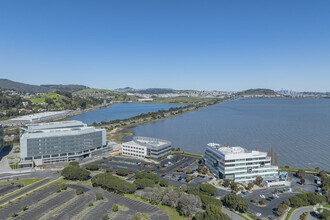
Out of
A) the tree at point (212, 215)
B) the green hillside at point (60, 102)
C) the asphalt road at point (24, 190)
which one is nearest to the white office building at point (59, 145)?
the asphalt road at point (24, 190)

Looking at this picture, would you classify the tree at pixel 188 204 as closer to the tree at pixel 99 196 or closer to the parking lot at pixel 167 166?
the parking lot at pixel 167 166

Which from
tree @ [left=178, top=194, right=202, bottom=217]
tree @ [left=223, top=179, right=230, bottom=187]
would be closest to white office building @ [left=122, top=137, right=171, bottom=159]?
tree @ [left=223, top=179, right=230, bottom=187]

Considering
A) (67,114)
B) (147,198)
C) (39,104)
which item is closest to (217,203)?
(147,198)

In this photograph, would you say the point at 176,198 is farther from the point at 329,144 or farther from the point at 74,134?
the point at 329,144

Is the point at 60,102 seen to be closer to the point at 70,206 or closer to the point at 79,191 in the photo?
the point at 79,191

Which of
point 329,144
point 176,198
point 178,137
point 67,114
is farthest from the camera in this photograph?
point 67,114
